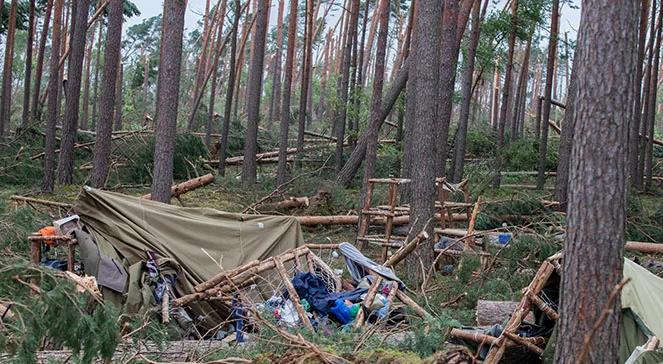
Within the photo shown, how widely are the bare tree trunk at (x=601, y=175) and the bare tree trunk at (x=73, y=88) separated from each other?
11997 mm

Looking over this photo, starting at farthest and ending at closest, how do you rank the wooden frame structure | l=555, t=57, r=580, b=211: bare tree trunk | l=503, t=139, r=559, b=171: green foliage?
l=503, t=139, r=559, b=171: green foliage
l=555, t=57, r=580, b=211: bare tree trunk
the wooden frame structure

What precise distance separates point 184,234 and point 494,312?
14.1ft

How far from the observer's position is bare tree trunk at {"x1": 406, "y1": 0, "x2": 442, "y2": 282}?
1038 cm

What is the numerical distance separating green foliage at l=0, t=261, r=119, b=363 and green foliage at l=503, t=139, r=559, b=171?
63.6 ft

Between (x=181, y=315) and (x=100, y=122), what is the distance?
658 centimetres

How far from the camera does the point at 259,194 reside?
51.8 ft

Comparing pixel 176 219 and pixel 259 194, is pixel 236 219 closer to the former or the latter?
pixel 176 219

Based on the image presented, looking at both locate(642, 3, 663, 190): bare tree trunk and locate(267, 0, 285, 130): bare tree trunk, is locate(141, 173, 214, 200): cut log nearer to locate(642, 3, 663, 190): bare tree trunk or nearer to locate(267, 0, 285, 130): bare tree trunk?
locate(642, 3, 663, 190): bare tree trunk

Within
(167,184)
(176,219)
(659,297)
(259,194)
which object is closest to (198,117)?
(259,194)

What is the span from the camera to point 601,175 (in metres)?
4.80

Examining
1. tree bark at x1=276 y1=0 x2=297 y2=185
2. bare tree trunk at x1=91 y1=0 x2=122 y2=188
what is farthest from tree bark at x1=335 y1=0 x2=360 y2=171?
bare tree trunk at x1=91 y1=0 x2=122 y2=188

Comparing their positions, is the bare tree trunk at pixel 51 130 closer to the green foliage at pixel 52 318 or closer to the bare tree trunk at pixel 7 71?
the bare tree trunk at pixel 7 71

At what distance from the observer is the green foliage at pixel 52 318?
3496 mm

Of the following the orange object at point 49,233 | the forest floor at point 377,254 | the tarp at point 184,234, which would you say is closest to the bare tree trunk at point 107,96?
the forest floor at point 377,254
